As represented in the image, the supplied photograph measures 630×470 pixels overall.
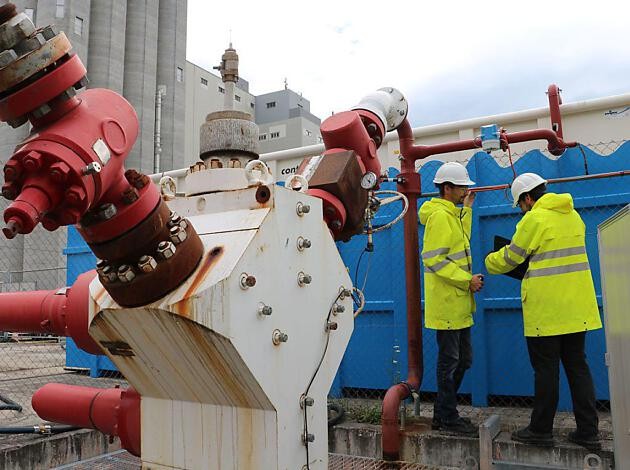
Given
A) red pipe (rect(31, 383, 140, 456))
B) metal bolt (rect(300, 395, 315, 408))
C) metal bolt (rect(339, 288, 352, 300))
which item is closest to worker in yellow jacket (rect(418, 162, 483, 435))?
metal bolt (rect(339, 288, 352, 300))

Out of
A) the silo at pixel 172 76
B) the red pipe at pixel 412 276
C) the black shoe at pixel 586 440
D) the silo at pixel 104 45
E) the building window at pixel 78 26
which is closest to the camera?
the black shoe at pixel 586 440

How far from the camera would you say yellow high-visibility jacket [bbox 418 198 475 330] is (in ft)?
12.1

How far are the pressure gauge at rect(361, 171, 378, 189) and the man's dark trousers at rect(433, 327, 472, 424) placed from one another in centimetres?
183

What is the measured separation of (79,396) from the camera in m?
2.16

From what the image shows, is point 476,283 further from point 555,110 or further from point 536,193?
point 555,110

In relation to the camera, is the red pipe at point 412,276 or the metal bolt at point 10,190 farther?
the red pipe at point 412,276

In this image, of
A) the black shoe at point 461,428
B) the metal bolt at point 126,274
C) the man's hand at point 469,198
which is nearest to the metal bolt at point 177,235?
the metal bolt at point 126,274

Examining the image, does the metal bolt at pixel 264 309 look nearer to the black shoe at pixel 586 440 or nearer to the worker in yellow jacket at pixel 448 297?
the worker in yellow jacket at pixel 448 297

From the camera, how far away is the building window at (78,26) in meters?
17.7

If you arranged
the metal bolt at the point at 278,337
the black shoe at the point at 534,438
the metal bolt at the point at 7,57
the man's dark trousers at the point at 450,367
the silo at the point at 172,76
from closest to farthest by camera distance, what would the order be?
the metal bolt at the point at 7,57 → the metal bolt at the point at 278,337 → the black shoe at the point at 534,438 → the man's dark trousers at the point at 450,367 → the silo at the point at 172,76

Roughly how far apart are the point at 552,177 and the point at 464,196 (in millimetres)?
810

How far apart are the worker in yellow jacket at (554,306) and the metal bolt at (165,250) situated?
2577 mm

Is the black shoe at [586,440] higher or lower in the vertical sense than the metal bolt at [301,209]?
lower

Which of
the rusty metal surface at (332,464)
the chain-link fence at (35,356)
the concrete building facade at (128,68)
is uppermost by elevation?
the concrete building facade at (128,68)
